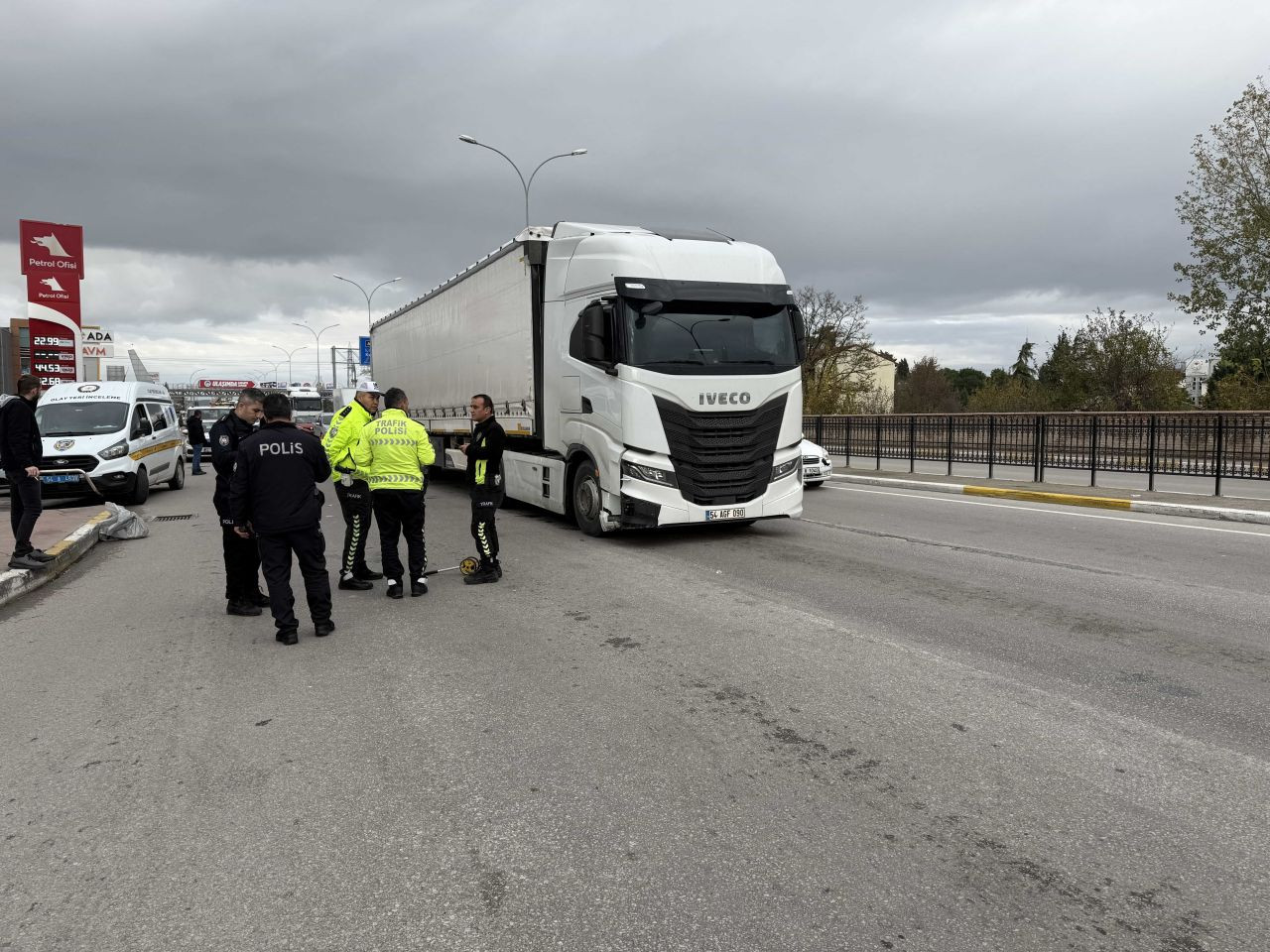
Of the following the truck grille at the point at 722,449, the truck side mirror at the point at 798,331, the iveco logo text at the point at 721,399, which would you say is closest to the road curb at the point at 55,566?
the truck grille at the point at 722,449

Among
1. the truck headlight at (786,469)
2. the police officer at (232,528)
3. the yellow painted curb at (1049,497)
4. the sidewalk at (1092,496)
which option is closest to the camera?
the police officer at (232,528)

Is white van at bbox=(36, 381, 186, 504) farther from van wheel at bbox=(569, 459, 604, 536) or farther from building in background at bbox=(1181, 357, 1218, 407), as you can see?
building in background at bbox=(1181, 357, 1218, 407)

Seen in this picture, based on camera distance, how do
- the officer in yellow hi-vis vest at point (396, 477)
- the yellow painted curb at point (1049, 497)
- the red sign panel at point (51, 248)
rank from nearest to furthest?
the officer in yellow hi-vis vest at point (396, 477) < the yellow painted curb at point (1049, 497) < the red sign panel at point (51, 248)

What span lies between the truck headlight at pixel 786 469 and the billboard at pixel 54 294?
23.7 meters

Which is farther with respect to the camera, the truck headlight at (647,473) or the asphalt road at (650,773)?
the truck headlight at (647,473)

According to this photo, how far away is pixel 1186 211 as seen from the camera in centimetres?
2734

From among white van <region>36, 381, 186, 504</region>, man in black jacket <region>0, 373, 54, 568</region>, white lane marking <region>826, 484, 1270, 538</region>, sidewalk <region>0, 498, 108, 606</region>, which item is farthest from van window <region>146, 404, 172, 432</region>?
white lane marking <region>826, 484, 1270, 538</region>

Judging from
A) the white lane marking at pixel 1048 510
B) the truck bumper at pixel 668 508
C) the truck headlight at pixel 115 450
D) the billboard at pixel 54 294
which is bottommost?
the white lane marking at pixel 1048 510

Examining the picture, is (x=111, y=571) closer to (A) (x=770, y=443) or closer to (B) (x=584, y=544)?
(B) (x=584, y=544)

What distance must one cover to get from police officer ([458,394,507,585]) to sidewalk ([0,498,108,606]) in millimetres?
4020

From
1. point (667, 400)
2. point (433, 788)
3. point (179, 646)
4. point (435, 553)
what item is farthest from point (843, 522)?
point (433, 788)

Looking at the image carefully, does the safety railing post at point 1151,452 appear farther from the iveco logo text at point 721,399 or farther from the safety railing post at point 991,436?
the iveco logo text at point 721,399

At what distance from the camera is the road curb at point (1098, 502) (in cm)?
1219

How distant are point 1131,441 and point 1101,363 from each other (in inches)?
1106
